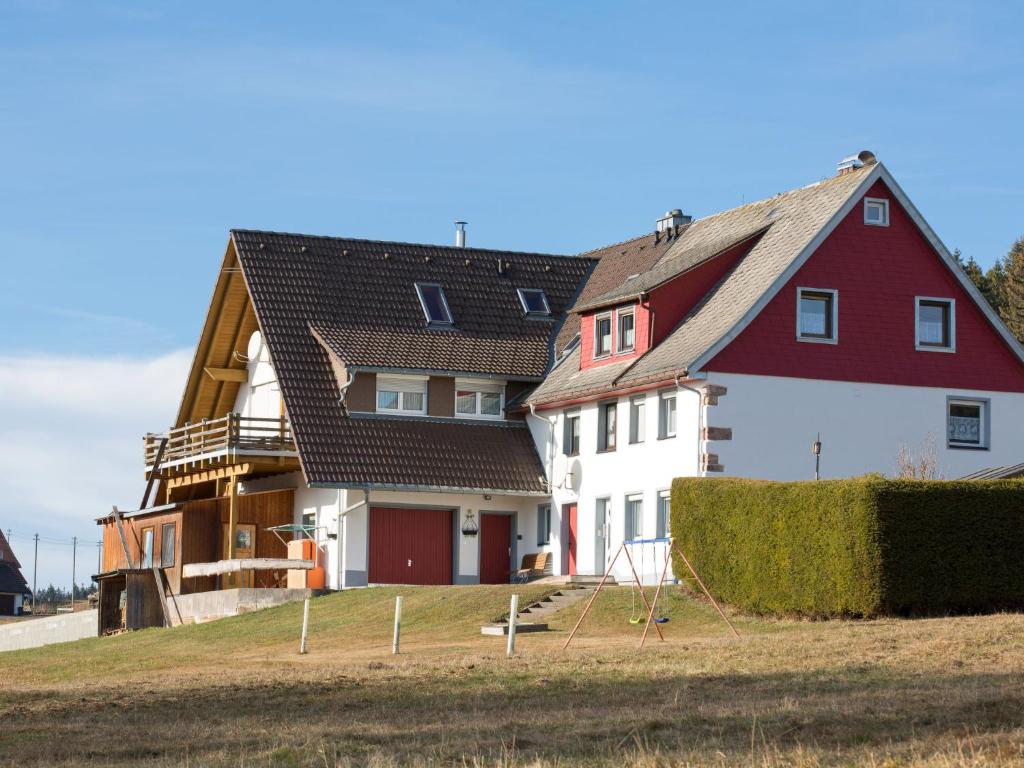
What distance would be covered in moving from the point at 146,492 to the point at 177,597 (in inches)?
228

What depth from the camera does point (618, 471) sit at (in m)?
42.8

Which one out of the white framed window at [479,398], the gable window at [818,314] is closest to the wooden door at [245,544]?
the white framed window at [479,398]

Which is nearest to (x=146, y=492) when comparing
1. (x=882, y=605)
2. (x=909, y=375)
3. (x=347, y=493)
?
(x=347, y=493)

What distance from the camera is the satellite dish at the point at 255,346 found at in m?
49.3

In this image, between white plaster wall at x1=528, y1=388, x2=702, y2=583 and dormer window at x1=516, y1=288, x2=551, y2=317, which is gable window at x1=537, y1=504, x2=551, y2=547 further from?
dormer window at x1=516, y1=288, x2=551, y2=317

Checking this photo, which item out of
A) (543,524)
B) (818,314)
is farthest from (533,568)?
(818,314)

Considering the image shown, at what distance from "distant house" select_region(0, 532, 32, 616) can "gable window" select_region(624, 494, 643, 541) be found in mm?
70406

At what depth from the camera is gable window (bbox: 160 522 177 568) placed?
161 feet

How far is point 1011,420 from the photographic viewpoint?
1656 inches

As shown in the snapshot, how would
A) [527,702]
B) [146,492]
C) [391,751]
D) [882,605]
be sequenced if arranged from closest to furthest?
1. [391,751]
2. [527,702]
3. [882,605]
4. [146,492]

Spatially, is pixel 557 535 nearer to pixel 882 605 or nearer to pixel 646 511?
pixel 646 511

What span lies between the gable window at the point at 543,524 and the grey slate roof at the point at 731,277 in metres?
2.83

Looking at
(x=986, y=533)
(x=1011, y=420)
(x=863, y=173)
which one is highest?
(x=863, y=173)

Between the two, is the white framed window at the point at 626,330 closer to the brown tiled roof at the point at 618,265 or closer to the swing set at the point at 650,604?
the brown tiled roof at the point at 618,265
